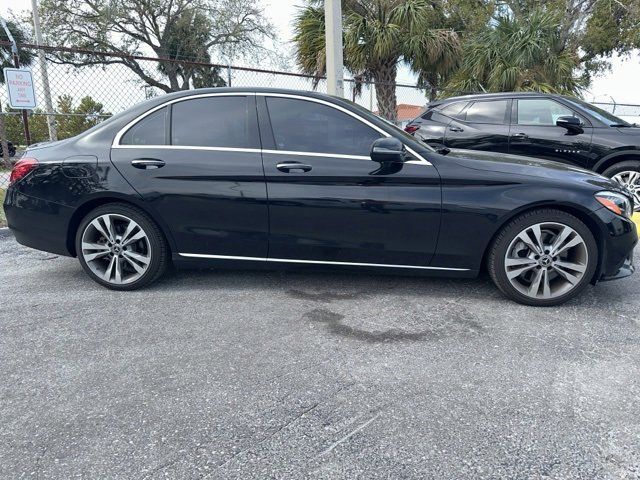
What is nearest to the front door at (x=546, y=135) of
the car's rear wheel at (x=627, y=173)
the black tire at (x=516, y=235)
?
the car's rear wheel at (x=627, y=173)

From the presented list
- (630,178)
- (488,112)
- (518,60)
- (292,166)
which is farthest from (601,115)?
(518,60)

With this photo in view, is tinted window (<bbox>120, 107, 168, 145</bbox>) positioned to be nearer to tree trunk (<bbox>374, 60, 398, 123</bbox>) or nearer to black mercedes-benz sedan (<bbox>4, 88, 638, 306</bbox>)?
black mercedes-benz sedan (<bbox>4, 88, 638, 306</bbox>)

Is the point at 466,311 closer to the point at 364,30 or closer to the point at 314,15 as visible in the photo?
the point at 364,30

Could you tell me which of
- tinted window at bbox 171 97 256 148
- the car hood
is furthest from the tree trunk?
tinted window at bbox 171 97 256 148

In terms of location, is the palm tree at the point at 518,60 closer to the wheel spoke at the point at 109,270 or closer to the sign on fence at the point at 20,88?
the sign on fence at the point at 20,88

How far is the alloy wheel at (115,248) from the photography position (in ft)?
12.3

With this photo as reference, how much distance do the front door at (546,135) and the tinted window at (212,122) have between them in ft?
15.2

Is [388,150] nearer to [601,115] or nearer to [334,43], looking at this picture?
[334,43]

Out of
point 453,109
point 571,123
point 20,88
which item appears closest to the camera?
point 571,123

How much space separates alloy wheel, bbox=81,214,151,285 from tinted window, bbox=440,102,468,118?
5.27 meters

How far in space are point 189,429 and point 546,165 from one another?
3060 mm

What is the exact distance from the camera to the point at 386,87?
11906mm

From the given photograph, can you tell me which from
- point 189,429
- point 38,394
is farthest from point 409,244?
point 38,394

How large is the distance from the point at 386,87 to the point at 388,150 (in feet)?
30.1
